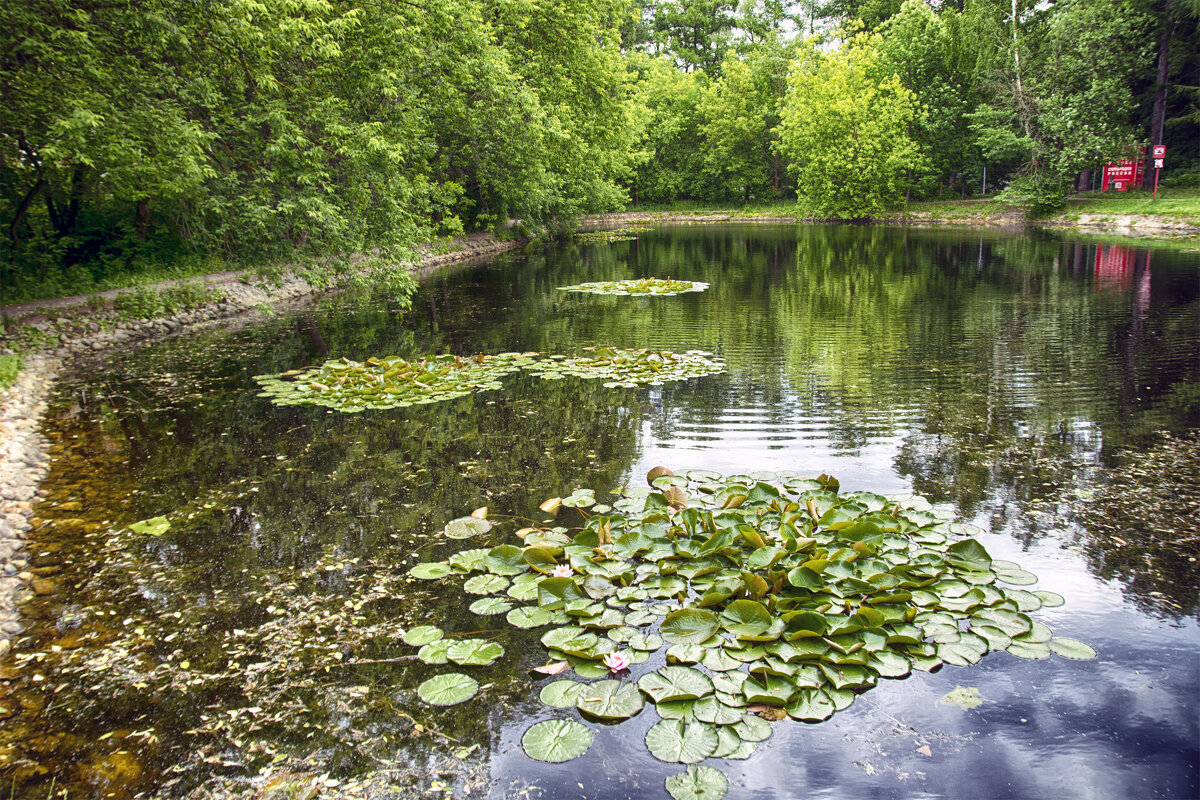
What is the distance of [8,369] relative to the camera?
31.8 feet

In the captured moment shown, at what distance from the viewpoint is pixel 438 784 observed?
3.20 metres

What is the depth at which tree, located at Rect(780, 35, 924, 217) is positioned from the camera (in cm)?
4541

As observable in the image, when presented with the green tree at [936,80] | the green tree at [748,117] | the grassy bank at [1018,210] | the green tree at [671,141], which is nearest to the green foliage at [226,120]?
the grassy bank at [1018,210]

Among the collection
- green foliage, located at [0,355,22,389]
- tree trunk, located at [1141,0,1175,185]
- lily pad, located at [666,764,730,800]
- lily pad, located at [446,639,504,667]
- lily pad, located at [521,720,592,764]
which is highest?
tree trunk, located at [1141,0,1175,185]

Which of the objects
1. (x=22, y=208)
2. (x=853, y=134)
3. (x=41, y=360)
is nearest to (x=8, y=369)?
(x=41, y=360)

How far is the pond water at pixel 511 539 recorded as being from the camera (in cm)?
331

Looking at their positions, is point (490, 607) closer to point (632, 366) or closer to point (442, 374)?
point (442, 374)

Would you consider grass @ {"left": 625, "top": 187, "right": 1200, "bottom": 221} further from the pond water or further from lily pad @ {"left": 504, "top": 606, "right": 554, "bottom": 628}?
lily pad @ {"left": 504, "top": 606, "right": 554, "bottom": 628}

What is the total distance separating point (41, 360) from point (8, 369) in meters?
1.69

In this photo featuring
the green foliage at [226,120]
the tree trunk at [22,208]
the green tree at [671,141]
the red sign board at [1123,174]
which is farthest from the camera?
the green tree at [671,141]

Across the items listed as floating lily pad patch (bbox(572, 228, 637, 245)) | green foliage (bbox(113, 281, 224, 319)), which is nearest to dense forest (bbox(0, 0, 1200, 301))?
green foliage (bbox(113, 281, 224, 319))

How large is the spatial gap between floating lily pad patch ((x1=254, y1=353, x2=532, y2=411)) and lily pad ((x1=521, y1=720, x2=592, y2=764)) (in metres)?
5.95

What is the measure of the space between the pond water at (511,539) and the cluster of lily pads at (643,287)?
4.95m

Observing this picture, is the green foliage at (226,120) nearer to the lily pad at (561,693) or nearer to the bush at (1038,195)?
the lily pad at (561,693)
